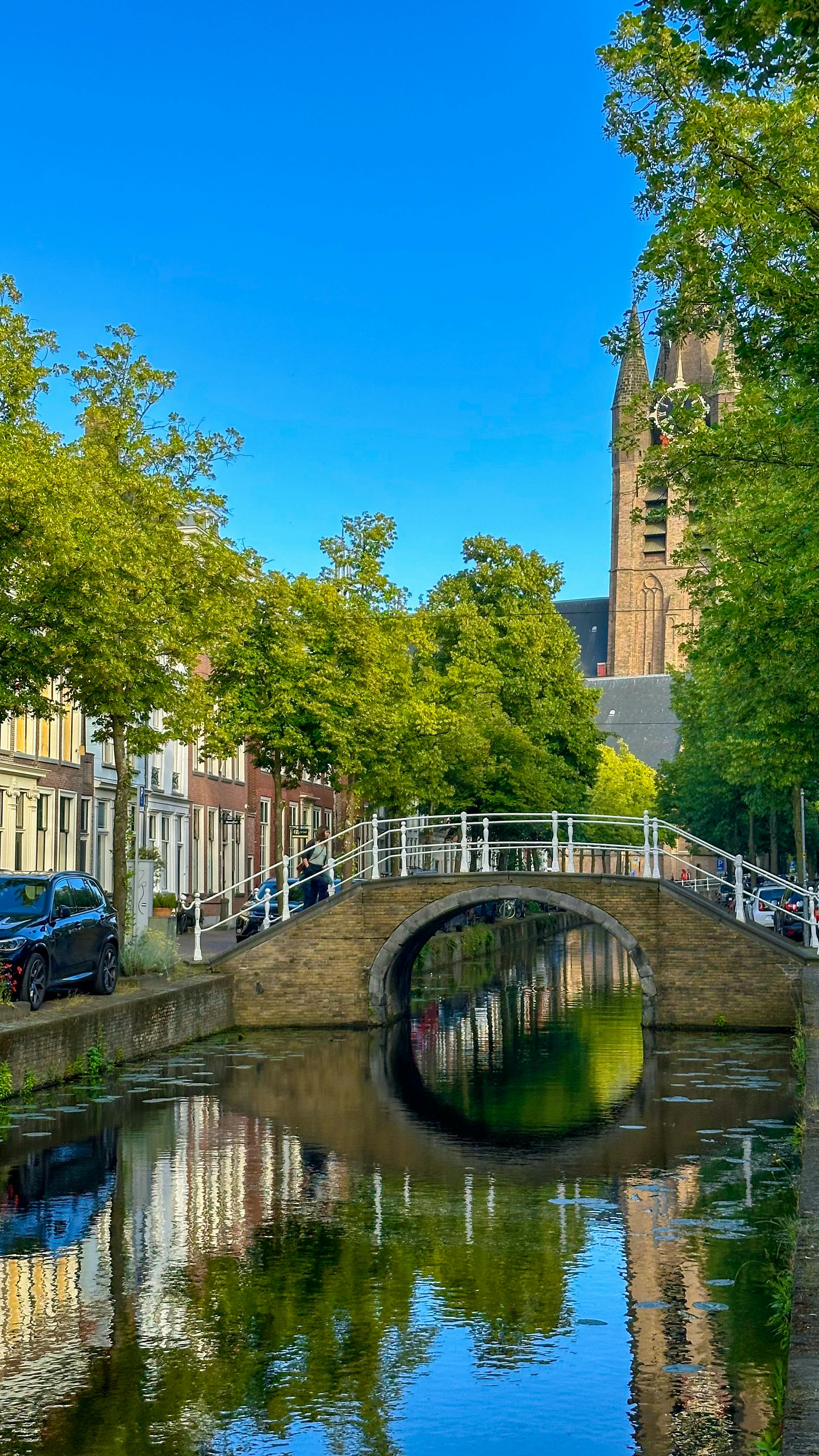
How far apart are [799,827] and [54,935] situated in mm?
27961

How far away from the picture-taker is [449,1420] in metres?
8.47

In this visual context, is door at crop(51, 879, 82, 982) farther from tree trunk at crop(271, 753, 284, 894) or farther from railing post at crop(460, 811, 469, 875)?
tree trunk at crop(271, 753, 284, 894)

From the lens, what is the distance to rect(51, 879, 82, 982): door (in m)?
21.7

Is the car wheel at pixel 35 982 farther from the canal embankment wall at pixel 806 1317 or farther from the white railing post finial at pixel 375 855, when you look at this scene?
the canal embankment wall at pixel 806 1317

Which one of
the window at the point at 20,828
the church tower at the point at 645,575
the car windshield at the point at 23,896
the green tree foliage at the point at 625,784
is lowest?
the car windshield at the point at 23,896

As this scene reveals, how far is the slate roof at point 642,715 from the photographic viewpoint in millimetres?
134750

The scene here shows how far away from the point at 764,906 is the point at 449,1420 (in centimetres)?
4535

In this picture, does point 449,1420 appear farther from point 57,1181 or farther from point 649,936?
point 649,936

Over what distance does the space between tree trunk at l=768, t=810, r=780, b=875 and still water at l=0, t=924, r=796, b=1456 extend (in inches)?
1414

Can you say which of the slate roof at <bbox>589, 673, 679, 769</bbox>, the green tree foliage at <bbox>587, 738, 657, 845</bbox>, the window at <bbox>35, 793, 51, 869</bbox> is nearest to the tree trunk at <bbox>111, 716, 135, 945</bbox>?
the window at <bbox>35, 793, 51, 869</bbox>

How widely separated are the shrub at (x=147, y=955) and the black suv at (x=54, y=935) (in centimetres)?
259

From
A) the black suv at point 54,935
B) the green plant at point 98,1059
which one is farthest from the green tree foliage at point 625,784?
the green plant at point 98,1059

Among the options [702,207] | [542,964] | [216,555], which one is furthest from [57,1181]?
Result: [542,964]

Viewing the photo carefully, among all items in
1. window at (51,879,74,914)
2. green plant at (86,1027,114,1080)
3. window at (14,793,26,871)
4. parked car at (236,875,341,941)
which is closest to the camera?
green plant at (86,1027,114,1080)
